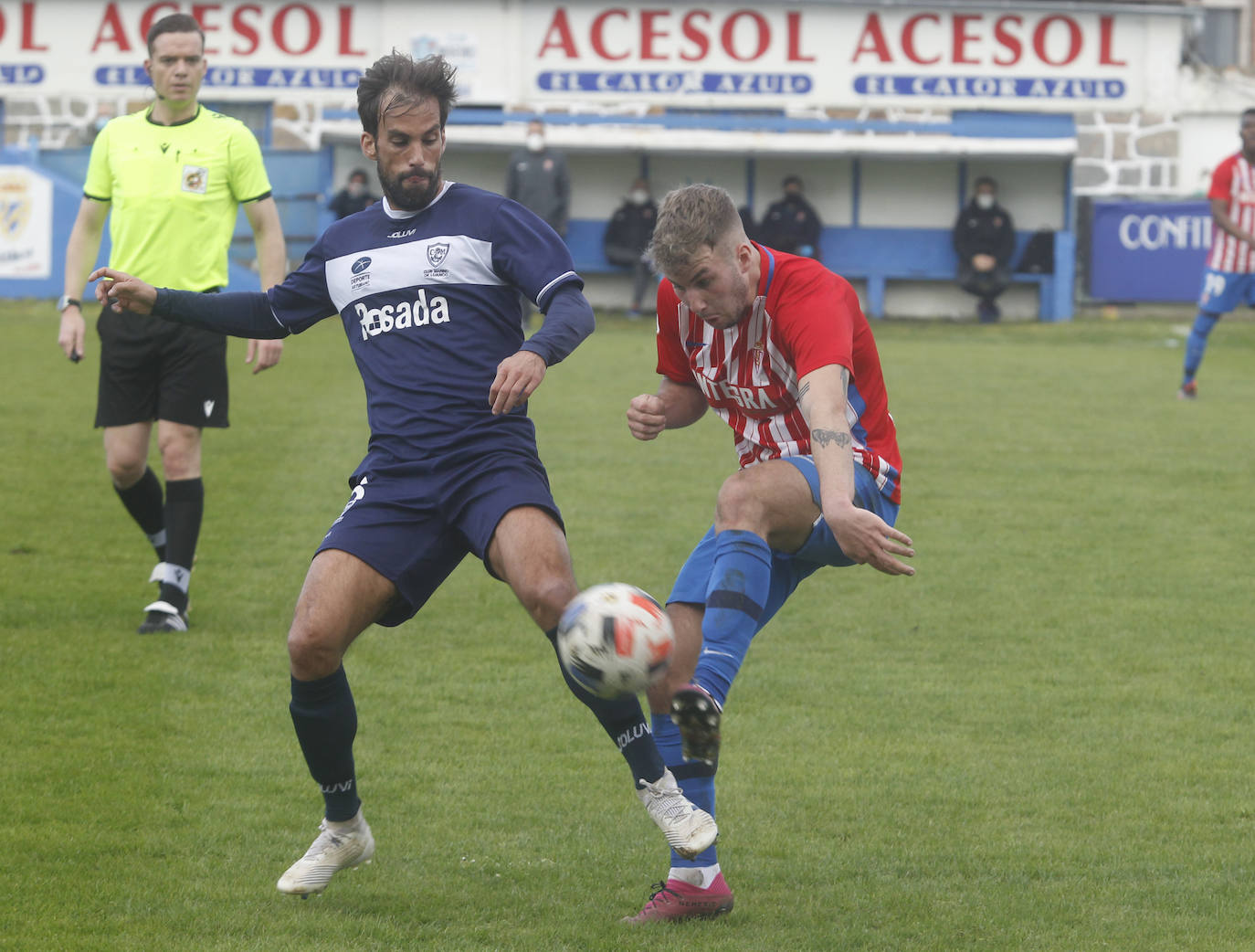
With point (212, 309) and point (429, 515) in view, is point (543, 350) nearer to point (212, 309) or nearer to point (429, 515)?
point (429, 515)

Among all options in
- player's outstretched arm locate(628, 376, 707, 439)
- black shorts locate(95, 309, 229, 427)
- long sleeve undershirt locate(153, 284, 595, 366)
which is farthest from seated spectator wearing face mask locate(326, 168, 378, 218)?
player's outstretched arm locate(628, 376, 707, 439)

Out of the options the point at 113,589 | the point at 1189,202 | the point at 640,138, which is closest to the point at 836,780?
the point at 113,589

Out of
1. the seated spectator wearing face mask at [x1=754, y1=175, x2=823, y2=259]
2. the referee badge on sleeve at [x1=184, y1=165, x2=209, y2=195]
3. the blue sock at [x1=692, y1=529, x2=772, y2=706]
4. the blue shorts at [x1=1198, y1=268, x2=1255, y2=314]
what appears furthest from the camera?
the seated spectator wearing face mask at [x1=754, y1=175, x2=823, y2=259]

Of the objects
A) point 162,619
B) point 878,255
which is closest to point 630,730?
point 162,619

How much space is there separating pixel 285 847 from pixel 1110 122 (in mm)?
25219

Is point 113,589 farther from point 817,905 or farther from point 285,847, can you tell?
point 817,905

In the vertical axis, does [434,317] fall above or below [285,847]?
above

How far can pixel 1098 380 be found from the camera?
16.8m

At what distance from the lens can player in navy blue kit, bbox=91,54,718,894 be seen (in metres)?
4.07

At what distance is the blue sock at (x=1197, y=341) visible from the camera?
47.9 feet

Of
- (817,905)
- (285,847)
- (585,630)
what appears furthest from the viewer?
(285,847)

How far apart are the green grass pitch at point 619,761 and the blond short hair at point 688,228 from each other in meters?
1.57

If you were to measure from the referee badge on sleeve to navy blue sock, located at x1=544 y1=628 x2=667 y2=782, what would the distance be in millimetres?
3657

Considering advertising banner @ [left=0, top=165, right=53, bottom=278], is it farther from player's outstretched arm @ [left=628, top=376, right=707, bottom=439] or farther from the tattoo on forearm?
the tattoo on forearm
